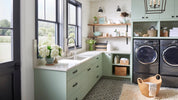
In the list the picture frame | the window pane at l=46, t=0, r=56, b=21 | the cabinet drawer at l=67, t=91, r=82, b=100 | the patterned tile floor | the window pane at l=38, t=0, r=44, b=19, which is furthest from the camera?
the picture frame

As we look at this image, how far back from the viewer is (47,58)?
2.54 metres

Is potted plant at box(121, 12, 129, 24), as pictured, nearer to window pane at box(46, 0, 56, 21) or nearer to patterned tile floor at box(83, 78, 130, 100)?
patterned tile floor at box(83, 78, 130, 100)

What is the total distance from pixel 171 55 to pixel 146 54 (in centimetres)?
56

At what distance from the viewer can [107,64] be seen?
4465 millimetres

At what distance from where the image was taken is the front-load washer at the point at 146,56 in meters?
3.80

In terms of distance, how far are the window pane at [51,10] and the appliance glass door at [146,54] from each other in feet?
7.32

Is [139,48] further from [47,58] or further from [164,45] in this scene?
[47,58]

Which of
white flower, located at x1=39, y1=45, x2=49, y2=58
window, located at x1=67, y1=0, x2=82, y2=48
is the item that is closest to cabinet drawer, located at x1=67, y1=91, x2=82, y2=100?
white flower, located at x1=39, y1=45, x2=49, y2=58

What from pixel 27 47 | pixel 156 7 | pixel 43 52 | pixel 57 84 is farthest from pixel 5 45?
pixel 156 7

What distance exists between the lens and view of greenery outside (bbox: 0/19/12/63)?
1902 mm

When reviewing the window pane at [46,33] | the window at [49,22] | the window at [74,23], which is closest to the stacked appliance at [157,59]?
the window at [74,23]

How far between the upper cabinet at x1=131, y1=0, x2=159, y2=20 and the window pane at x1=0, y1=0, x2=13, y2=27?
9.57ft

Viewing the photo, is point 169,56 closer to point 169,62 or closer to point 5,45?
point 169,62

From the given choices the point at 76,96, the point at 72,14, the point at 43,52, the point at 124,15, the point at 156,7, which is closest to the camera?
the point at 43,52
